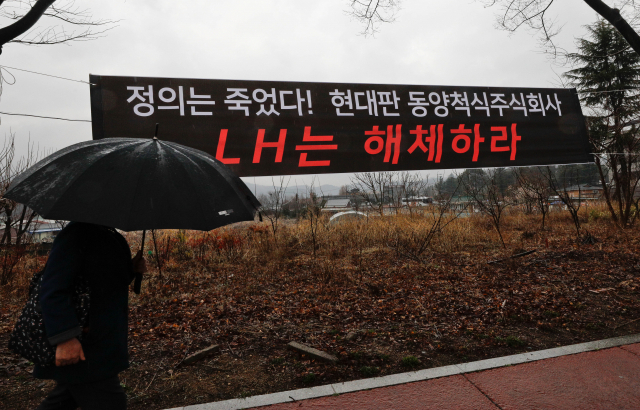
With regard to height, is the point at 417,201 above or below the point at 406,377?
above

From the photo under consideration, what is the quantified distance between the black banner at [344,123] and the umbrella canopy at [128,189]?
11.2ft

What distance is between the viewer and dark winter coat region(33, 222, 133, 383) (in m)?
1.55

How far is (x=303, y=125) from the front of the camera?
5.71 metres

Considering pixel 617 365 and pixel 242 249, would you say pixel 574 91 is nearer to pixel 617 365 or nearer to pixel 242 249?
pixel 617 365

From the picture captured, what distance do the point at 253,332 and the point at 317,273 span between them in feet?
8.66

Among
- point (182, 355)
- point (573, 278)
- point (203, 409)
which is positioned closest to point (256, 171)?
point (182, 355)

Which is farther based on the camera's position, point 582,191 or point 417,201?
point 582,191

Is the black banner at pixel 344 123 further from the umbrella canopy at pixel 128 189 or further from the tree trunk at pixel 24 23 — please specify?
the umbrella canopy at pixel 128 189

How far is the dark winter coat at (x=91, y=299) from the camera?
1554mm

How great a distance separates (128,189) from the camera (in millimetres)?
1745

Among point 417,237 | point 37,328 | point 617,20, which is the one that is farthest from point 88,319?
point 417,237

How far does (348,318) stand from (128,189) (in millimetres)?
3635

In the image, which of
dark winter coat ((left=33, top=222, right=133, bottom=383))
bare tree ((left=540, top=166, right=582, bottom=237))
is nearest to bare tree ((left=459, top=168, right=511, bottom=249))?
bare tree ((left=540, top=166, right=582, bottom=237))

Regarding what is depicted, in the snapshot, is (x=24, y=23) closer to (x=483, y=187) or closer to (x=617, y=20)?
(x=617, y=20)
